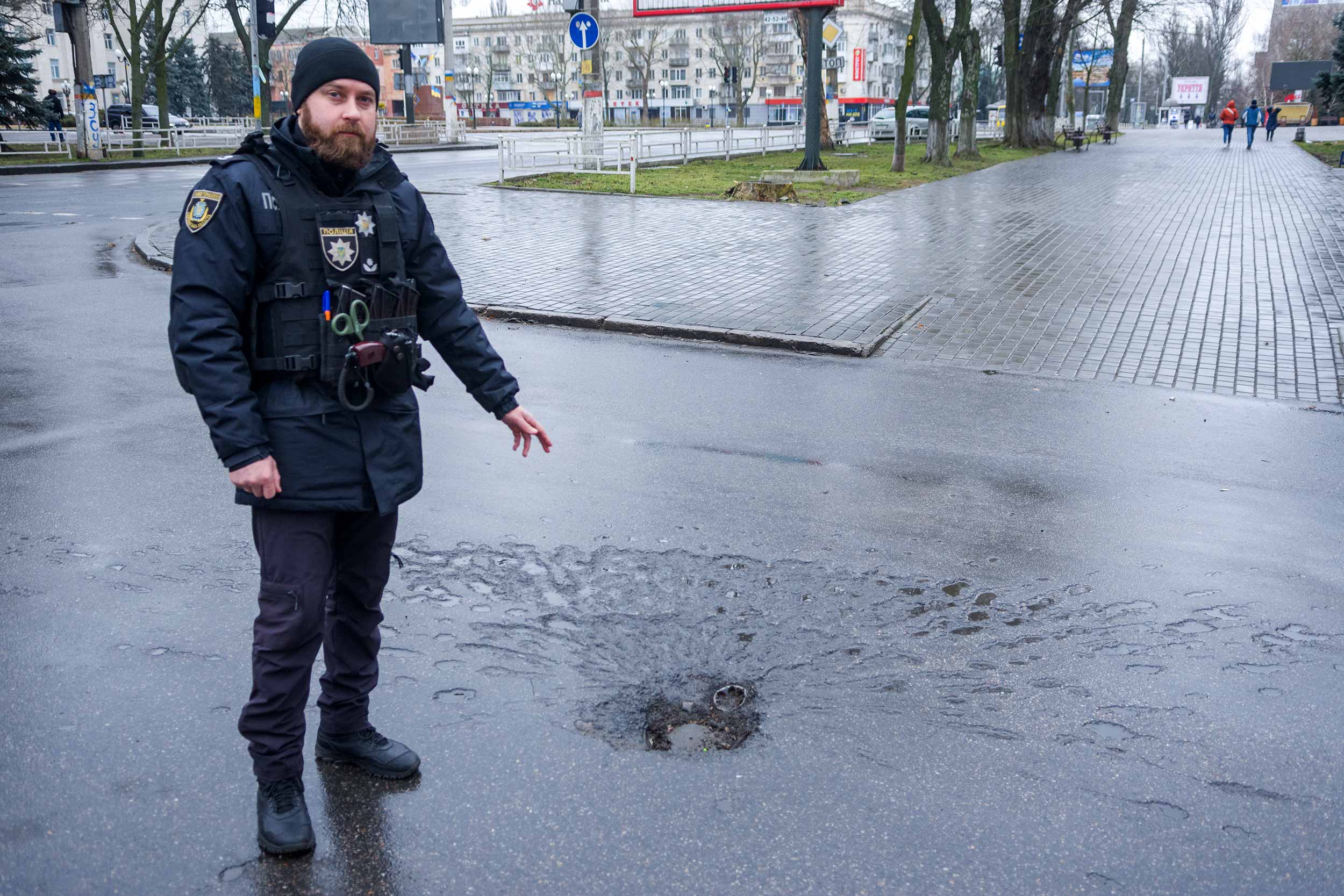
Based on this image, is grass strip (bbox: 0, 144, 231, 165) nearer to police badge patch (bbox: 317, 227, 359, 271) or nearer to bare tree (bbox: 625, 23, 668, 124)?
police badge patch (bbox: 317, 227, 359, 271)

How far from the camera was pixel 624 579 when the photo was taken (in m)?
4.48

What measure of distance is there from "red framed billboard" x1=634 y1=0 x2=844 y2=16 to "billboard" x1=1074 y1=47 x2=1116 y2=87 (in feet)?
130

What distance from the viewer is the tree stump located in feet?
65.3

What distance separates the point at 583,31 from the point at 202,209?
2015cm

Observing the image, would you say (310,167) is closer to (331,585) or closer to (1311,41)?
(331,585)

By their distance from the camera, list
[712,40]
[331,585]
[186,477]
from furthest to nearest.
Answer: [712,40], [186,477], [331,585]

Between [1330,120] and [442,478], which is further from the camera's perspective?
[1330,120]

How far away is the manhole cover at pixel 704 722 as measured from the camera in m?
3.34

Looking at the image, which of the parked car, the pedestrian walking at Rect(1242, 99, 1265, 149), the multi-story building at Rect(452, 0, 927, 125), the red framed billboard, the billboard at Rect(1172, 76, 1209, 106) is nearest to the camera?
the red framed billboard

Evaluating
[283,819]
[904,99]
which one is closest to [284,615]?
[283,819]

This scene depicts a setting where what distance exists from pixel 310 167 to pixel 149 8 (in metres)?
37.6

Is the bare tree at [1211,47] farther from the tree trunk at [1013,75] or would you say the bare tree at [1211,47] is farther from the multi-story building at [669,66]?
the tree trunk at [1013,75]

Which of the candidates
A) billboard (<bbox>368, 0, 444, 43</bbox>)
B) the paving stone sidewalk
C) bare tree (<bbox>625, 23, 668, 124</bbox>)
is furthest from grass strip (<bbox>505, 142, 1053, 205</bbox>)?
bare tree (<bbox>625, 23, 668, 124</bbox>)

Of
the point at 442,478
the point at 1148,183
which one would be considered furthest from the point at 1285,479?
the point at 1148,183
